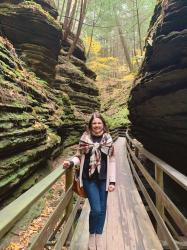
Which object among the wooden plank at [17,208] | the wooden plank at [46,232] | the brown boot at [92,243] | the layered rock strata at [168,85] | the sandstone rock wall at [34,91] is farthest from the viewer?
the sandstone rock wall at [34,91]

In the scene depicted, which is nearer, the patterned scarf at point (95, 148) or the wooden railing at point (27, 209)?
the wooden railing at point (27, 209)

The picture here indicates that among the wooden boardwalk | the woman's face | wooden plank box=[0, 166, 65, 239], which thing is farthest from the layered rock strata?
wooden plank box=[0, 166, 65, 239]

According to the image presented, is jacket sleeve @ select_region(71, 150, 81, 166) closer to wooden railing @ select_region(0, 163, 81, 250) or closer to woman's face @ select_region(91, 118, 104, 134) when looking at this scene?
wooden railing @ select_region(0, 163, 81, 250)

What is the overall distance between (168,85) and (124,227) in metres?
3.01

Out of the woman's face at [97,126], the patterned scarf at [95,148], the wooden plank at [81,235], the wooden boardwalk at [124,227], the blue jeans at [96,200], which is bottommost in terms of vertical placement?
the wooden boardwalk at [124,227]

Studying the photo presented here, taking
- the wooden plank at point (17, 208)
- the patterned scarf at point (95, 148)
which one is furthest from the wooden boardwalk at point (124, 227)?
the wooden plank at point (17, 208)

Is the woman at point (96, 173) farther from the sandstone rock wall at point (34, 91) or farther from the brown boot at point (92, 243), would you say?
the sandstone rock wall at point (34, 91)

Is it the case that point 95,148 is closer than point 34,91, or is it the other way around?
point 95,148

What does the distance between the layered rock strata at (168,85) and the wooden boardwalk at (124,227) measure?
168cm

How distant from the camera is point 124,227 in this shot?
531cm

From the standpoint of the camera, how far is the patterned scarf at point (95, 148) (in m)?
3.90

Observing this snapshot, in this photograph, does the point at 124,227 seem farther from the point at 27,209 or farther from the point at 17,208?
the point at 17,208

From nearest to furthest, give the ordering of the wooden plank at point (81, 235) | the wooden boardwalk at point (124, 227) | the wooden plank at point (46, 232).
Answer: the wooden plank at point (46, 232), the wooden plank at point (81, 235), the wooden boardwalk at point (124, 227)

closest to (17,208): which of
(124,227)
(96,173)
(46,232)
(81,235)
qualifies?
(46,232)
